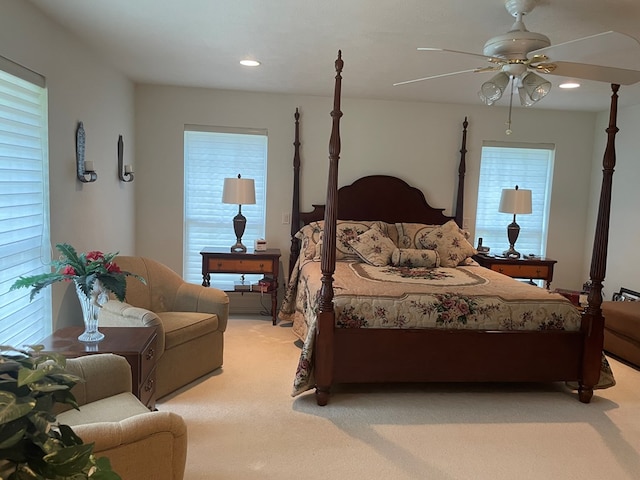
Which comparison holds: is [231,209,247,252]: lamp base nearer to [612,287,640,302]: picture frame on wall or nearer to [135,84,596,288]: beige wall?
[135,84,596,288]: beige wall

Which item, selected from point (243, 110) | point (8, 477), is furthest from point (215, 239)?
point (8, 477)

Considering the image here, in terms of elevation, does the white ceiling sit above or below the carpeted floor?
above

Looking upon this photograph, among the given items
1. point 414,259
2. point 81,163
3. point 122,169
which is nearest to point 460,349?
point 414,259

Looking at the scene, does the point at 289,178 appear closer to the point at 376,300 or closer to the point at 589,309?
the point at 376,300

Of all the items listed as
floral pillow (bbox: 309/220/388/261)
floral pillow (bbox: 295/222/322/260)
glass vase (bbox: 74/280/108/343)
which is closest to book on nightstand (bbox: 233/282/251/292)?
floral pillow (bbox: 295/222/322/260)

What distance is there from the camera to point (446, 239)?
4.66 meters

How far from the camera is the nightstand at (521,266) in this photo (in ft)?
16.2

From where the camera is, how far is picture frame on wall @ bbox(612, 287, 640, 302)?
4727 millimetres

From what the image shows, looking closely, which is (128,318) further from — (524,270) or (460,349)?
(524,270)

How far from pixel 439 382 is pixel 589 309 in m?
1.11

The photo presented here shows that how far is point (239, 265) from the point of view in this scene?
4.64m

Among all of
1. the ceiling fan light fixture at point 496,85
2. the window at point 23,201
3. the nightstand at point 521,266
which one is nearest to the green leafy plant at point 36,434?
the window at point 23,201

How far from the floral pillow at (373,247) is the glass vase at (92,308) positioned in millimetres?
2412

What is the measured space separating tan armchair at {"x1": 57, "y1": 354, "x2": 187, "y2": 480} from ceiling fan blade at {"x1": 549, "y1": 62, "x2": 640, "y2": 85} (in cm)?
235
